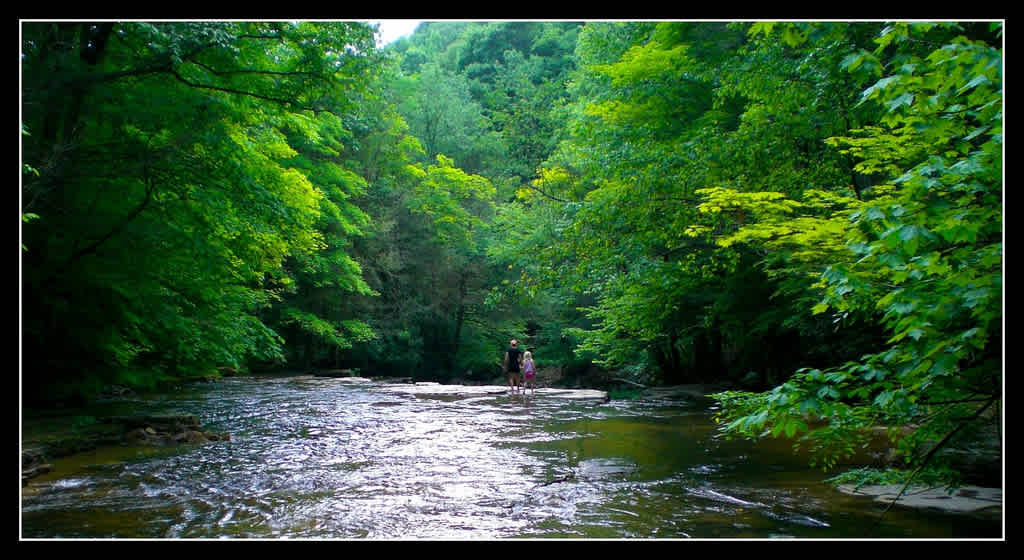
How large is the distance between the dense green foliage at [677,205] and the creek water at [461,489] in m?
0.60

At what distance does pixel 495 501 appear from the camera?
17.6ft

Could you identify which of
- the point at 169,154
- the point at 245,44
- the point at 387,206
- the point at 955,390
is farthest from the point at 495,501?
the point at 387,206

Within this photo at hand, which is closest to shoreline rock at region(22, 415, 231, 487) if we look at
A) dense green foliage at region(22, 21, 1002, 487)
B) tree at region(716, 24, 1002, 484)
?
dense green foliage at region(22, 21, 1002, 487)

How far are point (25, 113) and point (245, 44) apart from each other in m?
2.92

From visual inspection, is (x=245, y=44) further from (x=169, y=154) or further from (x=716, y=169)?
(x=716, y=169)

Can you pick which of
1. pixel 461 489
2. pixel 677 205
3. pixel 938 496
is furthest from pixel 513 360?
pixel 938 496

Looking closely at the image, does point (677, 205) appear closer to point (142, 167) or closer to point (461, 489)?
point (461, 489)

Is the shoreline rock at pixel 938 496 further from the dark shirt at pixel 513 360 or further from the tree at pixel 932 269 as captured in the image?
the dark shirt at pixel 513 360

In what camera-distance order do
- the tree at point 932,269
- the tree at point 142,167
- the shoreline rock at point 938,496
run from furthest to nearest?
the tree at point 142,167
the shoreline rock at point 938,496
the tree at point 932,269

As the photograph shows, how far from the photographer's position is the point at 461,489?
584 cm

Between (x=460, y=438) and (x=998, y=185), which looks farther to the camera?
(x=460, y=438)

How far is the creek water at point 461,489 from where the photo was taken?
457 cm

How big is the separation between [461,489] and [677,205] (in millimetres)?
7846

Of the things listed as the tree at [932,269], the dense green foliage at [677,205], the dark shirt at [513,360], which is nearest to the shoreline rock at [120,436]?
the dense green foliage at [677,205]
